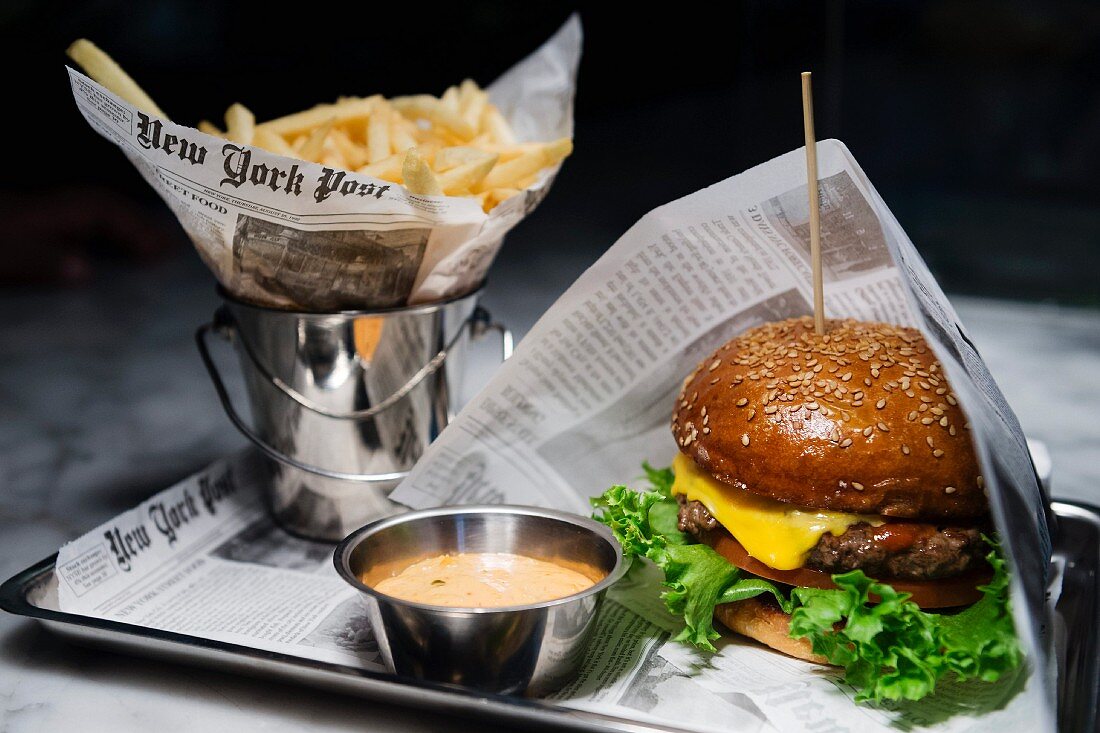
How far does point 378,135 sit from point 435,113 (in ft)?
0.61

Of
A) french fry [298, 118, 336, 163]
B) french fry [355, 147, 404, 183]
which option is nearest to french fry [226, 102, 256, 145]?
french fry [298, 118, 336, 163]

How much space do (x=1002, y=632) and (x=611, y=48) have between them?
135 inches

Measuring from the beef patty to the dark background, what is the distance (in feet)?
8.25

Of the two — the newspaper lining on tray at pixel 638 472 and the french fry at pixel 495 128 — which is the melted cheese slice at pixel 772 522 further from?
the french fry at pixel 495 128

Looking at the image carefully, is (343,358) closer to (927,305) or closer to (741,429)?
(741,429)

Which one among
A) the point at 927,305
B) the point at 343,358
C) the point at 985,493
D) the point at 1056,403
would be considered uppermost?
the point at 927,305

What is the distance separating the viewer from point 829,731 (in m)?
1.38

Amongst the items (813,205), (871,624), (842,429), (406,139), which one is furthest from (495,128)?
(871,624)

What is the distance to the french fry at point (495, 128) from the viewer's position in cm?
213

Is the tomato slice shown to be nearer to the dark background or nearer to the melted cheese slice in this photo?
the melted cheese slice

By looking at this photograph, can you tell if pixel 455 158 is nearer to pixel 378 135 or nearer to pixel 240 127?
pixel 378 135

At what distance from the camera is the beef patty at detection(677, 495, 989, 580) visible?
1486 mm

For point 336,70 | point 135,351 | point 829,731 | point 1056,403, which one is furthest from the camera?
point 336,70

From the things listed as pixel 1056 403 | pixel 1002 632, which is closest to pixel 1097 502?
pixel 1056 403
